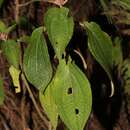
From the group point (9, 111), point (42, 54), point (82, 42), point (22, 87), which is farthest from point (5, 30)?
point (9, 111)

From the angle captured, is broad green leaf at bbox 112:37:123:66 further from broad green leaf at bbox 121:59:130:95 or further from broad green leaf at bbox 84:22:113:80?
broad green leaf at bbox 84:22:113:80

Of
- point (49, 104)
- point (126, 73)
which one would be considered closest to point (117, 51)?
point (126, 73)

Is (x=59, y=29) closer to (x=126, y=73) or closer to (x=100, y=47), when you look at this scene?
(x=100, y=47)

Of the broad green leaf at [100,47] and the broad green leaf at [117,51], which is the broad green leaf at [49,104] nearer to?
the broad green leaf at [100,47]

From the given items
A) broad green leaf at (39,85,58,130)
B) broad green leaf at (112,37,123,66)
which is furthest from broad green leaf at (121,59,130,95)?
broad green leaf at (39,85,58,130)

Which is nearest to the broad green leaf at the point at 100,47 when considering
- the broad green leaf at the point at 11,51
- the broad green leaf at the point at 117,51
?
the broad green leaf at the point at 11,51
